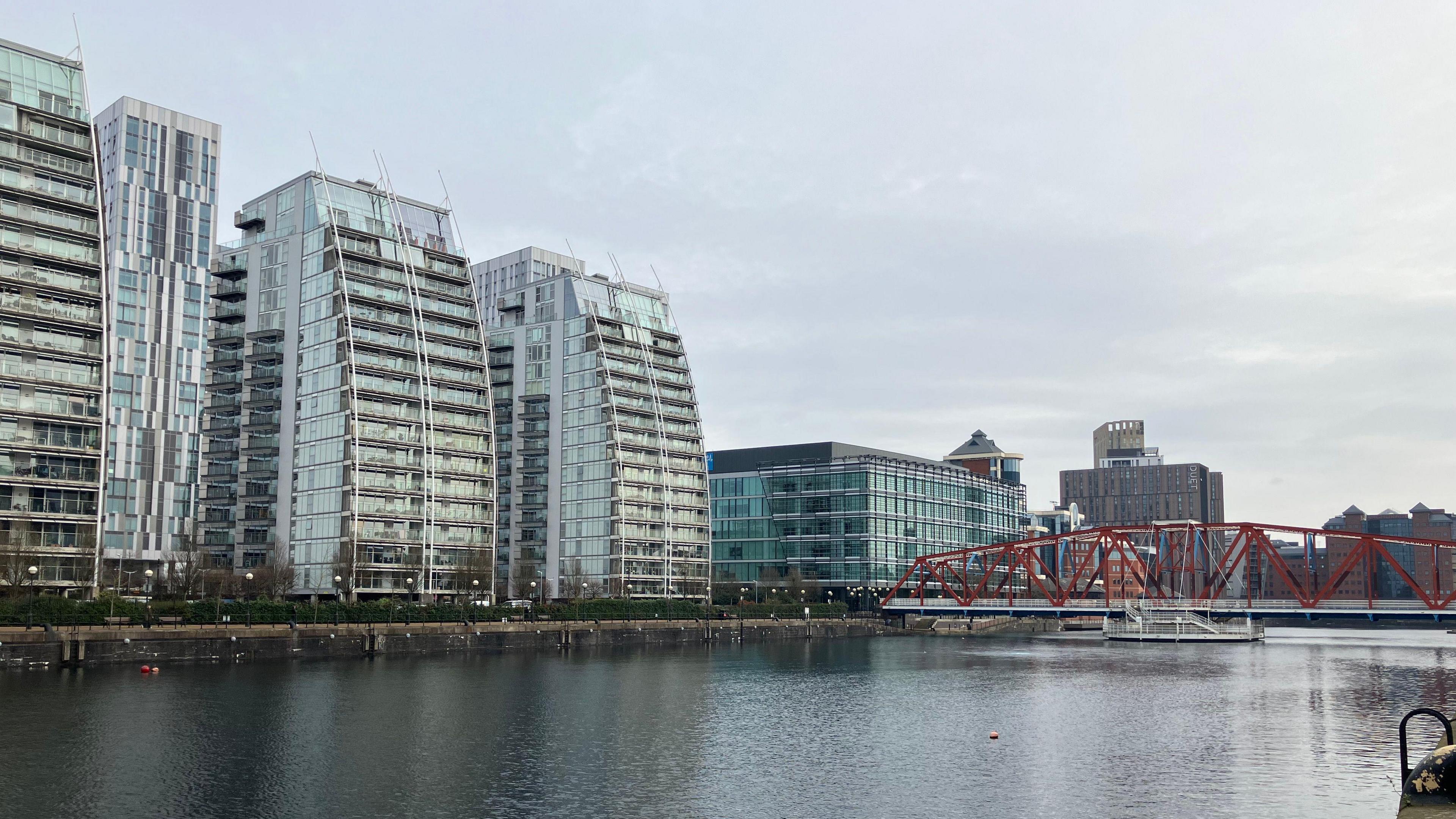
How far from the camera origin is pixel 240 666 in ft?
297

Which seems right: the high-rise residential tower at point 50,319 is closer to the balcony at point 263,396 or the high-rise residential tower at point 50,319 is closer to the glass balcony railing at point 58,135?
the glass balcony railing at point 58,135

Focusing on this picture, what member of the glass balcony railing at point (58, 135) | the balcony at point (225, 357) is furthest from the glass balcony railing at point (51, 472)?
the balcony at point (225, 357)

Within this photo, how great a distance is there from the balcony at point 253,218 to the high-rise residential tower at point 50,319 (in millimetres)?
38461

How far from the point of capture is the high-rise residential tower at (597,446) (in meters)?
184

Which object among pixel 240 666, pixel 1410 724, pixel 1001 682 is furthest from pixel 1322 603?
pixel 240 666

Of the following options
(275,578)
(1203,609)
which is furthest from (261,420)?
(1203,609)

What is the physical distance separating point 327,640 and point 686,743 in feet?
202

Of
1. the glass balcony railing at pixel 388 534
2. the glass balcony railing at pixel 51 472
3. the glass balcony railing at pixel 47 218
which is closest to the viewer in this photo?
the glass balcony railing at pixel 51 472

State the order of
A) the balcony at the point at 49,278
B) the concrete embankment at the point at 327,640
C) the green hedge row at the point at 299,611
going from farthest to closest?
the balcony at the point at 49,278
the green hedge row at the point at 299,611
the concrete embankment at the point at 327,640

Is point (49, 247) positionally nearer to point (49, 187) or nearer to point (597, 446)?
point (49, 187)

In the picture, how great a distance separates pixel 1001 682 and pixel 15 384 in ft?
298

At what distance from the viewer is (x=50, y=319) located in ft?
373

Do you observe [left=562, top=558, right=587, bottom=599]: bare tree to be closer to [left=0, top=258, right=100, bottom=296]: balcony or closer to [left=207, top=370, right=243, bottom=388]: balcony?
[left=207, top=370, right=243, bottom=388]: balcony

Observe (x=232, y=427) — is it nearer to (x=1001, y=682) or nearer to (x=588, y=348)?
(x=588, y=348)
